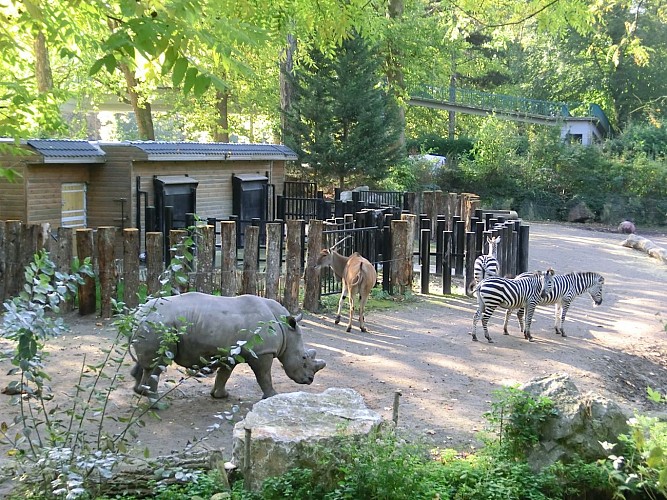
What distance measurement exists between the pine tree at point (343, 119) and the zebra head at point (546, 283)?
15.5 metres

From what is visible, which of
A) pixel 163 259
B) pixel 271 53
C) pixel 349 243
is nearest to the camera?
pixel 163 259

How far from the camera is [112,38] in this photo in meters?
3.80

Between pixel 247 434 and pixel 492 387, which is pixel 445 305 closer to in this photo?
pixel 492 387

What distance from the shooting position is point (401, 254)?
582 inches

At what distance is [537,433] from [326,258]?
7.15 meters

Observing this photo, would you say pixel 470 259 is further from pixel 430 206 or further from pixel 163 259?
pixel 430 206

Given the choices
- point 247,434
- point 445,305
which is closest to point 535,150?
point 445,305

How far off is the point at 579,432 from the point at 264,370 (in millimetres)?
3132

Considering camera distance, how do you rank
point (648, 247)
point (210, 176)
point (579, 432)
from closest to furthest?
1. point (579, 432)
2. point (210, 176)
3. point (648, 247)

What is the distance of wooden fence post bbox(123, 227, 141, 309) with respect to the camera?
1179 cm

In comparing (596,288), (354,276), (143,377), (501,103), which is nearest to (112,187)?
(354,276)

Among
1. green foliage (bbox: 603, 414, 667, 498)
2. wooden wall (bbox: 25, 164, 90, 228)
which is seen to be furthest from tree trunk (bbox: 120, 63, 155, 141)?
green foliage (bbox: 603, 414, 667, 498)

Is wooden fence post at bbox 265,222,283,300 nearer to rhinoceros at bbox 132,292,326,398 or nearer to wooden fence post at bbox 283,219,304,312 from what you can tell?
wooden fence post at bbox 283,219,304,312

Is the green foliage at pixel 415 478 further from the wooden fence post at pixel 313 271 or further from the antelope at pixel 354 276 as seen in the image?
the wooden fence post at pixel 313 271
